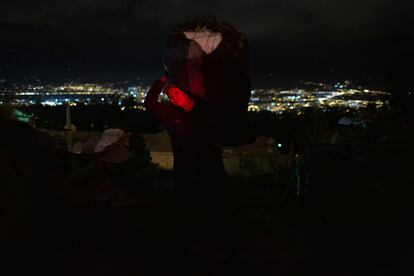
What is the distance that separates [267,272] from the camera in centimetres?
Result: 363

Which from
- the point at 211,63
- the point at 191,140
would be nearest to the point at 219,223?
the point at 191,140

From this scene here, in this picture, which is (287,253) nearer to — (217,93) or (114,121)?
(217,93)

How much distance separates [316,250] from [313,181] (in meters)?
1.02

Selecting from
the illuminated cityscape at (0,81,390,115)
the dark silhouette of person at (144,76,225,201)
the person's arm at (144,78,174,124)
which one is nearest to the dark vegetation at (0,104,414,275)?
the dark silhouette of person at (144,76,225,201)

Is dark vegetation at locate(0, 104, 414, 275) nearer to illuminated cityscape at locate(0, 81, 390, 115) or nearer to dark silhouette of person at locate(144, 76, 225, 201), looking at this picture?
dark silhouette of person at locate(144, 76, 225, 201)

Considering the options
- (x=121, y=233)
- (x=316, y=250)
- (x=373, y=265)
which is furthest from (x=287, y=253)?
(x=121, y=233)

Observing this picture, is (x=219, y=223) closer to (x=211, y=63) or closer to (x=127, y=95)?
(x=211, y=63)

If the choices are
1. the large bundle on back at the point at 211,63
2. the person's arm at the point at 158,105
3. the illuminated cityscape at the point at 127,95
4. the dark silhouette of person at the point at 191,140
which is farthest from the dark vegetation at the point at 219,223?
the illuminated cityscape at the point at 127,95

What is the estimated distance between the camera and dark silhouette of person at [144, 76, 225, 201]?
11.5ft

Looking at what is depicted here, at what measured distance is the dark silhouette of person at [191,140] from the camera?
352 centimetres

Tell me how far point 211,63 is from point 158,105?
72 cm

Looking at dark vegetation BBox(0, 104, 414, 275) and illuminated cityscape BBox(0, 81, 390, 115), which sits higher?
illuminated cityscape BBox(0, 81, 390, 115)

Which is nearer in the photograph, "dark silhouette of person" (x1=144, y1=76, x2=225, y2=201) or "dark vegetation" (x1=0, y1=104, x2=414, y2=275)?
"dark silhouette of person" (x1=144, y1=76, x2=225, y2=201)

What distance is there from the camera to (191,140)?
145 inches
